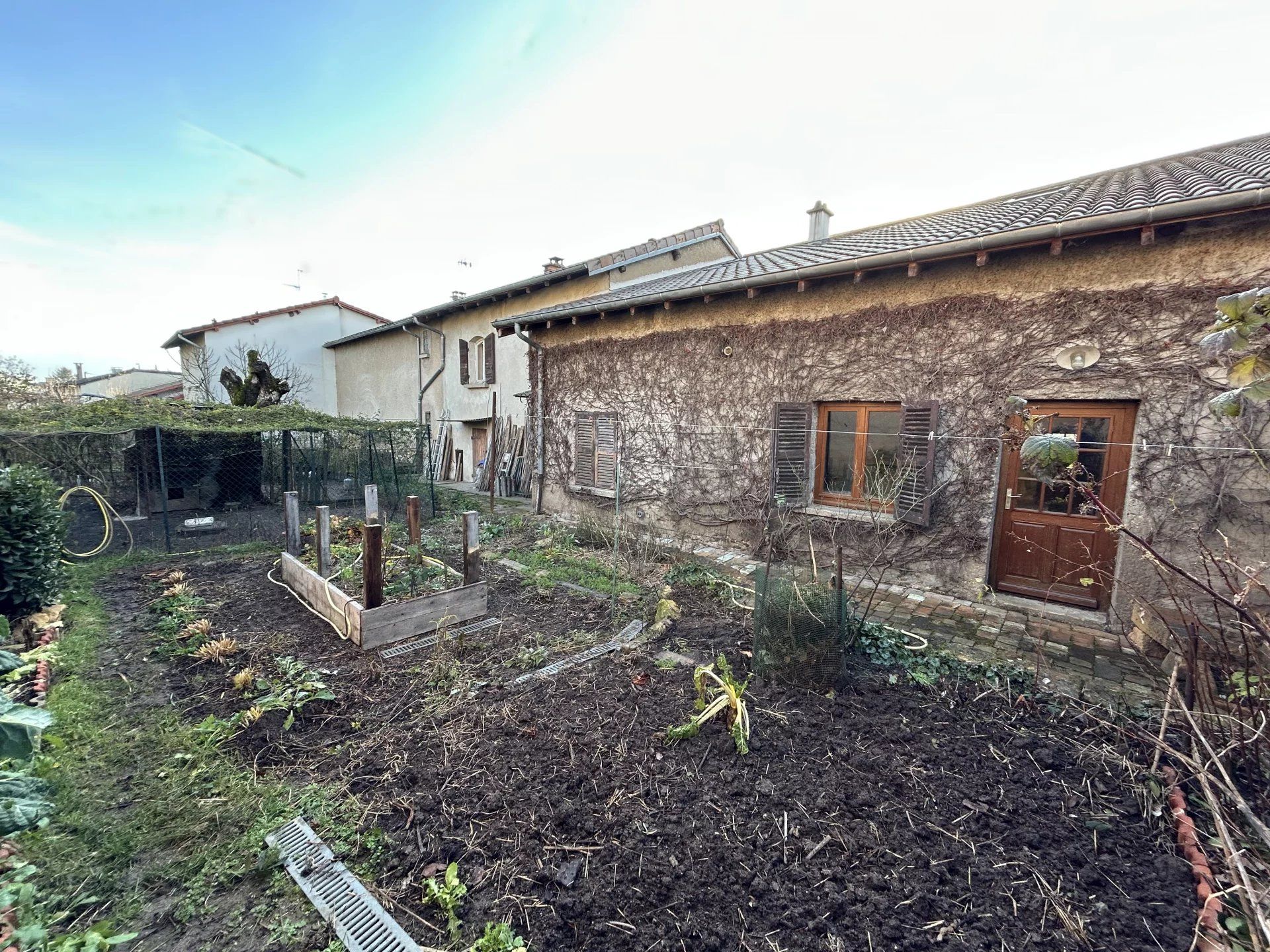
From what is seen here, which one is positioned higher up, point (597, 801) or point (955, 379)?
point (955, 379)

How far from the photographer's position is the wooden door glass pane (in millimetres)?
4797

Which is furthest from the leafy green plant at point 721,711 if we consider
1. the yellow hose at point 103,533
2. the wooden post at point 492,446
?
the yellow hose at point 103,533

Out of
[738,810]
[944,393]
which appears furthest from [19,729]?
[944,393]

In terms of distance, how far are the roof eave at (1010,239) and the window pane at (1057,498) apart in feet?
7.38

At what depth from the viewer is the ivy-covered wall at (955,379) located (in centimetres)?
400

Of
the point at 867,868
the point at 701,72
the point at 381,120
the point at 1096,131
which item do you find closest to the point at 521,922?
the point at 867,868

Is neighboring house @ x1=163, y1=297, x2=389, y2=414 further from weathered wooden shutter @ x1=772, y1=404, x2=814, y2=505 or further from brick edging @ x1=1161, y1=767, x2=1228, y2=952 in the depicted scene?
brick edging @ x1=1161, y1=767, x2=1228, y2=952

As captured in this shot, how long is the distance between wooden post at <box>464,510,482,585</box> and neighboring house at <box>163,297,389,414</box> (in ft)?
58.6

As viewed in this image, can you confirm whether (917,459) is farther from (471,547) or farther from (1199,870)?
(471,547)

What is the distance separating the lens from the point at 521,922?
1.80 metres

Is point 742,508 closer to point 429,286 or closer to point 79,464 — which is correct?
point 79,464

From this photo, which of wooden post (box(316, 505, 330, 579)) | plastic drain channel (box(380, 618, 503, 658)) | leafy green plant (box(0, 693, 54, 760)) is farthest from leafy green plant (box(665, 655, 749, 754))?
wooden post (box(316, 505, 330, 579))

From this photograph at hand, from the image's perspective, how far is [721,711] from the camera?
9.70 ft

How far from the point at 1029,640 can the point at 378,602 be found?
544 cm
